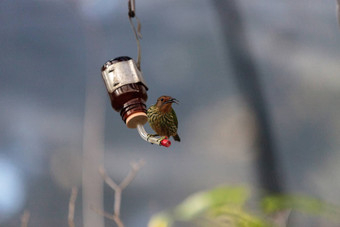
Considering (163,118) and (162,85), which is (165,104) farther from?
(162,85)

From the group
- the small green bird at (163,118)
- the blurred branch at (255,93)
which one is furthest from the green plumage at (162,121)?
the blurred branch at (255,93)

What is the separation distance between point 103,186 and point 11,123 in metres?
0.54

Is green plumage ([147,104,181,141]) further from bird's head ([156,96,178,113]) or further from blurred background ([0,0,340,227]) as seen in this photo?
blurred background ([0,0,340,227])

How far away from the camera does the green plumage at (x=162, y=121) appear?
0.45 m

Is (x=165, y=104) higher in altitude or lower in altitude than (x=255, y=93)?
lower

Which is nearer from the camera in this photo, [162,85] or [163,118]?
[163,118]

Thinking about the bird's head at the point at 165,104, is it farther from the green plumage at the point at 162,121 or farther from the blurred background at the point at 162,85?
the blurred background at the point at 162,85

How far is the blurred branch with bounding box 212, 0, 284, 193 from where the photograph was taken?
0.74 m

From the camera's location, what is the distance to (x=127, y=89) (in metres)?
0.48

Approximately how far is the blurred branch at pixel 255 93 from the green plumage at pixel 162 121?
0.29 meters

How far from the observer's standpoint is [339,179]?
1927 millimetres

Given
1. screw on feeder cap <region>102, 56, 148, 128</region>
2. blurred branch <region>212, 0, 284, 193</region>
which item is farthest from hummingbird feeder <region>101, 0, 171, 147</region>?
blurred branch <region>212, 0, 284, 193</region>

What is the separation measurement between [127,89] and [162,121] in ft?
0.20

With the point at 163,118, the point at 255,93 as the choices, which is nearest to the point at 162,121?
the point at 163,118
